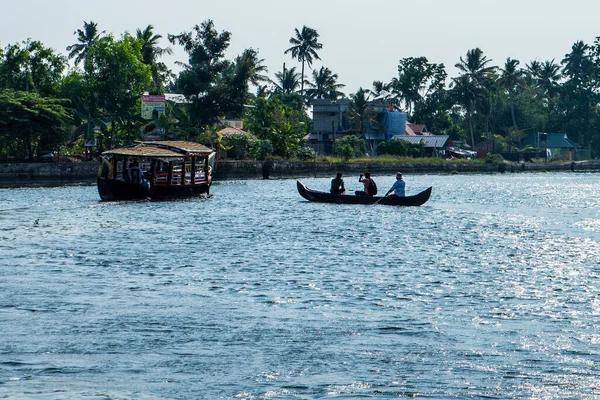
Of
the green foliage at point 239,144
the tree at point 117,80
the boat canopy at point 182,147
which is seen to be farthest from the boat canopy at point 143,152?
the green foliage at point 239,144

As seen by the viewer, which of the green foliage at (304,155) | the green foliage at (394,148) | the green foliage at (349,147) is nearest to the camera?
the green foliage at (304,155)

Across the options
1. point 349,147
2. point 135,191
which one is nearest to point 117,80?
point 349,147

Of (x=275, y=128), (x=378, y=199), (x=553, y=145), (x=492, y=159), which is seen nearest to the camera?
(x=378, y=199)

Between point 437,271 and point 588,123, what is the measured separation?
112137 mm

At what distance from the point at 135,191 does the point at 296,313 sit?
31.5 meters

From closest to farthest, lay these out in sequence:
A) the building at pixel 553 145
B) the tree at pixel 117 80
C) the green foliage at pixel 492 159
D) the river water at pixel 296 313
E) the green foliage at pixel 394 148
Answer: the river water at pixel 296 313 < the tree at pixel 117 80 < the green foliage at pixel 394 148 < the green foliage at pixel 492 159 < the building at pixel 553 145

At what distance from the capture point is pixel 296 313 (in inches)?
567

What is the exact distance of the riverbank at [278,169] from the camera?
64.9 metres

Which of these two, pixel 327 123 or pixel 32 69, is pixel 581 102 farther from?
pixel 32 69

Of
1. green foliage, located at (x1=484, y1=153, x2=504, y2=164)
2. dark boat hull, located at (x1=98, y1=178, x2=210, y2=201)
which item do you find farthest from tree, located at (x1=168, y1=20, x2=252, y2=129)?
green foliage, located at (x1=484, y1=153, x2=504, y2=164)

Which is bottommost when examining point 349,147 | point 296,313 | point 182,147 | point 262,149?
point 296,313

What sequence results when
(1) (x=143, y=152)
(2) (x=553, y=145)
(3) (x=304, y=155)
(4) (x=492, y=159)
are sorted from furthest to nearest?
(2) (x=553, y=145) < (4) (x=492, y=159) < (3) (x=304, y=155) < (1) (x=143, y=152)

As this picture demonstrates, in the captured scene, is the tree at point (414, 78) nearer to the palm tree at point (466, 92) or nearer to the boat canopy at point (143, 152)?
the palm tree at point (466, 92)

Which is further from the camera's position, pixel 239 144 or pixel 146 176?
pixel 239 144
